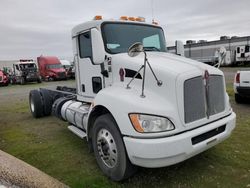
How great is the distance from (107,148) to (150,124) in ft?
3.07

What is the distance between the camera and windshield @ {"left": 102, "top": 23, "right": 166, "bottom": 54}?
437cm

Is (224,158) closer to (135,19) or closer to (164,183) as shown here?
(164,183)

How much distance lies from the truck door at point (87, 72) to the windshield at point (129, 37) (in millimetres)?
517

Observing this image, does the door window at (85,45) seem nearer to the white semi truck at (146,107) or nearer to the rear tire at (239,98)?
the white semi truck at (146,107)

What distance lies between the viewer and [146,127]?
3.14 metres

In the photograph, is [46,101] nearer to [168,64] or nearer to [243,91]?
[168,64]

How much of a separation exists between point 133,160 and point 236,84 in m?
6.48

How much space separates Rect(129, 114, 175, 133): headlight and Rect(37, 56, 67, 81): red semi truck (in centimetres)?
2874

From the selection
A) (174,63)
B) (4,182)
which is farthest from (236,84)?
(4,182)

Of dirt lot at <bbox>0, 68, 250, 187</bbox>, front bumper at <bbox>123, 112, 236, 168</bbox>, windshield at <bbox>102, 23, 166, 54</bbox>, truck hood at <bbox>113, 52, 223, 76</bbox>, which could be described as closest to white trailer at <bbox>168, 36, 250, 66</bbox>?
windshield at <bbox>102, 23, 166, 54</bbox>

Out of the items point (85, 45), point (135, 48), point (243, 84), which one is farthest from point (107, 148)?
point (243, 84)

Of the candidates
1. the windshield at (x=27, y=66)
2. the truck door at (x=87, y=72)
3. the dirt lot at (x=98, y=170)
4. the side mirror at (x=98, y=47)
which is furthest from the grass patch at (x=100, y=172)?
the windshield at (x=27, y=66)

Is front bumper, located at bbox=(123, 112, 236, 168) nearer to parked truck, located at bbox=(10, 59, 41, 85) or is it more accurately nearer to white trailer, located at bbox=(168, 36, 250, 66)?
parked truck, located at bbox=(10, 59, 41, 85)

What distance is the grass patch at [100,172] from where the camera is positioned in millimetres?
3645
